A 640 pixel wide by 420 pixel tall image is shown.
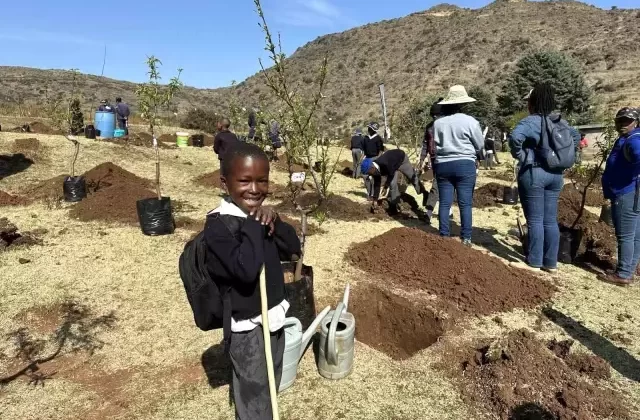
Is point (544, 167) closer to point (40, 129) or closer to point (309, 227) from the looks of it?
point (309, 227)

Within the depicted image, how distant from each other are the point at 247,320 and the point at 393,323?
2596 mm

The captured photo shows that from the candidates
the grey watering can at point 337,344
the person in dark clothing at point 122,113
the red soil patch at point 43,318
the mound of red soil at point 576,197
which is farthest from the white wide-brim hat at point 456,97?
the person in dark clothing at point 122,113

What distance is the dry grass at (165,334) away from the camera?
282 centimetres

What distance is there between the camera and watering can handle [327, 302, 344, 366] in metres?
2.83

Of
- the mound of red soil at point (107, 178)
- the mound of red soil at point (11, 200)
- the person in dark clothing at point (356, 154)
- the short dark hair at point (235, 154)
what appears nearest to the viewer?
the short dark hair at point (235, 154)

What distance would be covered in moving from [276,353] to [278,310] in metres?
0.27

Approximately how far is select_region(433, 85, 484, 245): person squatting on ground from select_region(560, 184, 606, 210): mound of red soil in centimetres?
412

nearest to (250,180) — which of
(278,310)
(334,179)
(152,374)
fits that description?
(278,310)

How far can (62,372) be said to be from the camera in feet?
10.7

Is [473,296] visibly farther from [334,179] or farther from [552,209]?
[334,179]

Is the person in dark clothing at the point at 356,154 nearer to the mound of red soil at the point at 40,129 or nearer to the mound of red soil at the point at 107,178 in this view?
the mound of red soil at the point at 107,178

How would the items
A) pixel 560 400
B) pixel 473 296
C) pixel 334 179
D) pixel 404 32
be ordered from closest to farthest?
pixel 560 400
pixel 473 296
pixel 334 179
pixel 404 32

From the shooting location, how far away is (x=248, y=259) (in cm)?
162

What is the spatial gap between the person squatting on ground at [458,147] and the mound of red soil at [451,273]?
0.68 metres
